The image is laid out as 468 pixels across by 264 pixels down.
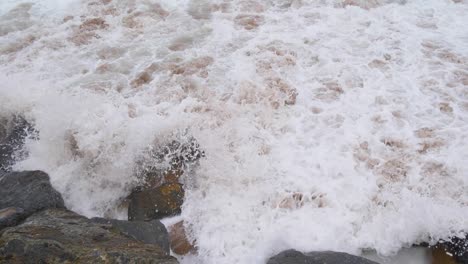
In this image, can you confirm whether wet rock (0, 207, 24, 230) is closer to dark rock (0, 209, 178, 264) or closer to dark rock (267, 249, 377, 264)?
dark rock (0, 209, 178, 264)

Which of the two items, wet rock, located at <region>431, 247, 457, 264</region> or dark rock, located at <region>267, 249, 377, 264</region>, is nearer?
dark rock, located at <region>267, 249, 377, 264</region>

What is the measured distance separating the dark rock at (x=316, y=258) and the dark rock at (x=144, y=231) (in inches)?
43.3

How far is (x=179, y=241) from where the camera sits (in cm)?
434

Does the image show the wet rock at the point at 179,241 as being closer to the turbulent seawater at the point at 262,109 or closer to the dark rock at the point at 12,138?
the turbulent seawater at the point at 262,109

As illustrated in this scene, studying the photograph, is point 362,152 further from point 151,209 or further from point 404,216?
point 151,209

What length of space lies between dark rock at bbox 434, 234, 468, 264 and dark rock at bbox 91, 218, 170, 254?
2.87m

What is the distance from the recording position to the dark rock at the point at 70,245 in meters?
3.22

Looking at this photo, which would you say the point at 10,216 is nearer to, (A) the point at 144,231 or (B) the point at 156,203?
(A) the point at 144,231

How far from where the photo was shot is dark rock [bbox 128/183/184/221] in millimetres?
4555

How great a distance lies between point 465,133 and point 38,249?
17.5 feet

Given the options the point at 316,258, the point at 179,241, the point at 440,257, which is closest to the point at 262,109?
the point at 179,241

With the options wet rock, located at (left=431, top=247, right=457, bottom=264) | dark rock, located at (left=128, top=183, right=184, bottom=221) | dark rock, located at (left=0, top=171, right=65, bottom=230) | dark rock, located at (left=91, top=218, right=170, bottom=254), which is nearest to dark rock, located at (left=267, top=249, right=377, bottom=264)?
wet rock, located at (left=431, top=247, right=457, bottom=264)

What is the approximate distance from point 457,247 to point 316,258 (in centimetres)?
155

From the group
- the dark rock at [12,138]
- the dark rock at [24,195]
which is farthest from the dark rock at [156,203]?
the dark rock at [12,138]
